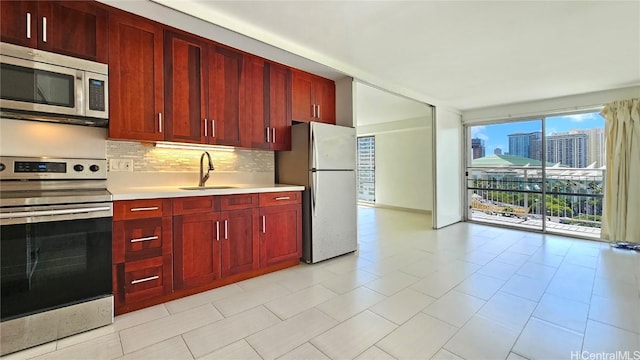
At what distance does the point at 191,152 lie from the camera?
9.38ft

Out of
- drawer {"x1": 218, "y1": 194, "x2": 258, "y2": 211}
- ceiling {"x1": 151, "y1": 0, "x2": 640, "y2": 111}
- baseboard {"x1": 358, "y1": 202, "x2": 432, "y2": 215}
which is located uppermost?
ceiling {"x1": 151, "y1": 0, "x2": 640, "y2": 111}

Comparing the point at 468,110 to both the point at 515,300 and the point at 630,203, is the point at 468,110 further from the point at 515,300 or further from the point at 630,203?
the point at 515,300

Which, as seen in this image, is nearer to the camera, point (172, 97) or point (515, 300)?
point (515, 300)

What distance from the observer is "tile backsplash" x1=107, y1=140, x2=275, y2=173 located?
97.6 inches

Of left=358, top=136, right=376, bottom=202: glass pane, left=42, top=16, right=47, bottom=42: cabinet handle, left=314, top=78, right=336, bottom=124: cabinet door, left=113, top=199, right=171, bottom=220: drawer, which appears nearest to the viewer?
left=42, top=16, right=47, bottom=42: cabinet handle

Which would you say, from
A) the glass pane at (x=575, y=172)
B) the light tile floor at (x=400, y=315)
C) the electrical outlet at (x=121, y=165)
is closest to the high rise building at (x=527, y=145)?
the glass pane at (x=575, y=172)

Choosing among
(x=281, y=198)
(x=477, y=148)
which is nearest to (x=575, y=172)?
(x=477, y=148)

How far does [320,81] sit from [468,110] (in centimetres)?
367

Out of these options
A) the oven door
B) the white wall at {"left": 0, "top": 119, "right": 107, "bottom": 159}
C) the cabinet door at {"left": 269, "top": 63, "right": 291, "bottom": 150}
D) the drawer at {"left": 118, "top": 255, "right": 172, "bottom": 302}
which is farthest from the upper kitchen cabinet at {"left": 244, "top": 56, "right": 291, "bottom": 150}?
the oven door

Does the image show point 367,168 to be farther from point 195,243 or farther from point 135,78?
point 135,78

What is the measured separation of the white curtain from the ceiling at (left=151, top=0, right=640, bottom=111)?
42 centimetres

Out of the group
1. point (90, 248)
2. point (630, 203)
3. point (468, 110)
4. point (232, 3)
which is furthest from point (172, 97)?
point (630, 203)

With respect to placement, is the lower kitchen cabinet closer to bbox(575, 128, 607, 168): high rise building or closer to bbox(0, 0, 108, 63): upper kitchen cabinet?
bbox(0, 0, 108, 63): upper kitchen cabinet

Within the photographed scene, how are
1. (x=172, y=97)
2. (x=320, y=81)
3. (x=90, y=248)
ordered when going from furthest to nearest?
1. (x=320, y=81)
2. (x=172, y=97)
3. (x=90, y=248)
